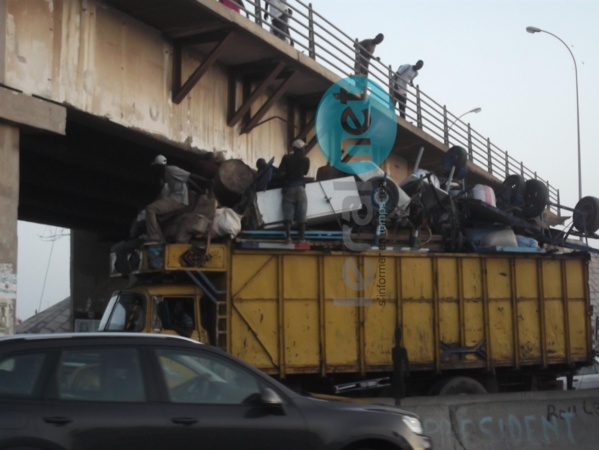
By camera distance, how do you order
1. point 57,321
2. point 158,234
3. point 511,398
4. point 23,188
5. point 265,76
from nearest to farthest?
point 511,398, point 158,234, point 265,76, point 23,188, point 57,321

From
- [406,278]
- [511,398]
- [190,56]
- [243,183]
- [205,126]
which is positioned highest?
[190,56]

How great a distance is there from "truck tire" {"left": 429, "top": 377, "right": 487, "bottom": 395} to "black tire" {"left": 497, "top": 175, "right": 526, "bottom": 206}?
15.9ft

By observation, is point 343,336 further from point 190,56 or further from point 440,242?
point 190,56

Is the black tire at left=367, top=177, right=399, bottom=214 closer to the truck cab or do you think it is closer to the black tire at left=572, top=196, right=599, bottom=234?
the truck cab

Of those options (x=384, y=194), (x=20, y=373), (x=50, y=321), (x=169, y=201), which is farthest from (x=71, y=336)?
(x=50, y=321)

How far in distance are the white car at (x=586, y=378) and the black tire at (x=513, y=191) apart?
11.9 ft

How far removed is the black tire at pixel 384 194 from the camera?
15094 millimetres

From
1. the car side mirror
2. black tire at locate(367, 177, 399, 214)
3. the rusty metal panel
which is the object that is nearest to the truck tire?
the rusty metal panel

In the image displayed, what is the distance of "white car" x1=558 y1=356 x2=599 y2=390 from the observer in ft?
56.8

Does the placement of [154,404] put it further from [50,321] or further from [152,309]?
[50,321]

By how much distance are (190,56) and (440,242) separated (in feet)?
19.2

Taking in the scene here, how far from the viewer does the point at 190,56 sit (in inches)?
655

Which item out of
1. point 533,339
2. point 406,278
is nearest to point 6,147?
point 406,278

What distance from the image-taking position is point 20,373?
20.0 ft
